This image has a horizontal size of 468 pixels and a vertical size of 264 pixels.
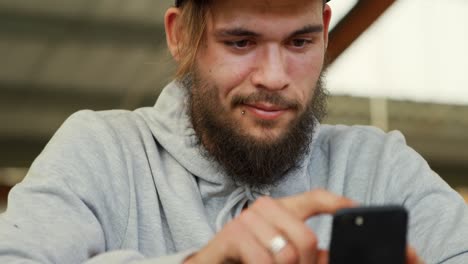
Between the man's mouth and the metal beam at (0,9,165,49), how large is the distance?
3942 mm

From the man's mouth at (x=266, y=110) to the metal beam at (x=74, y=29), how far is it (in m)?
3.94

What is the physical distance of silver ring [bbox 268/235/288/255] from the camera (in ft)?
2.59

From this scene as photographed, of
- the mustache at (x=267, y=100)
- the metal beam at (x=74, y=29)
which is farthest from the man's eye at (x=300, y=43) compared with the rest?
the metal beam at (x=74, y=29)

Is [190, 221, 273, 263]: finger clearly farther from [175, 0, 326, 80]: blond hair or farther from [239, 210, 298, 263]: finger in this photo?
[175, 0, 326, 80]: blond hair

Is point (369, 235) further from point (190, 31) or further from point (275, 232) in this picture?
→ point (190, 31)

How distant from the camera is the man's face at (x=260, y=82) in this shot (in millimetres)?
1398

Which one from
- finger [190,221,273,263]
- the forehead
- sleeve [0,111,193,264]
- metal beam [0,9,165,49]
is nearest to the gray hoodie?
sleeve [0,111,193,264]

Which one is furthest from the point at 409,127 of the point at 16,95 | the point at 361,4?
the point at 16,95

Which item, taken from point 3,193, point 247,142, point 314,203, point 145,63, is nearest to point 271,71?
point 247,142

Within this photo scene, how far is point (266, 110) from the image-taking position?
4.58 ft

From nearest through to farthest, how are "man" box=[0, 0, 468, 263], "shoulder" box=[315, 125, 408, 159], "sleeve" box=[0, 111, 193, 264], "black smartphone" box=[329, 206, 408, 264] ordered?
"black smartphone" box=[329, 206, 408, 264] → "sleeve" box=[0, 111, 193, 264] → "man" box=[0, 0, 468, 263] → "shoulder" box=[315, 125, 408, 159]

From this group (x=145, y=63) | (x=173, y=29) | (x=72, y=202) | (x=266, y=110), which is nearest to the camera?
(x=72, y=202)

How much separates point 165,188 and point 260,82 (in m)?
0.25

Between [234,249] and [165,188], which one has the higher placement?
[234,249]
